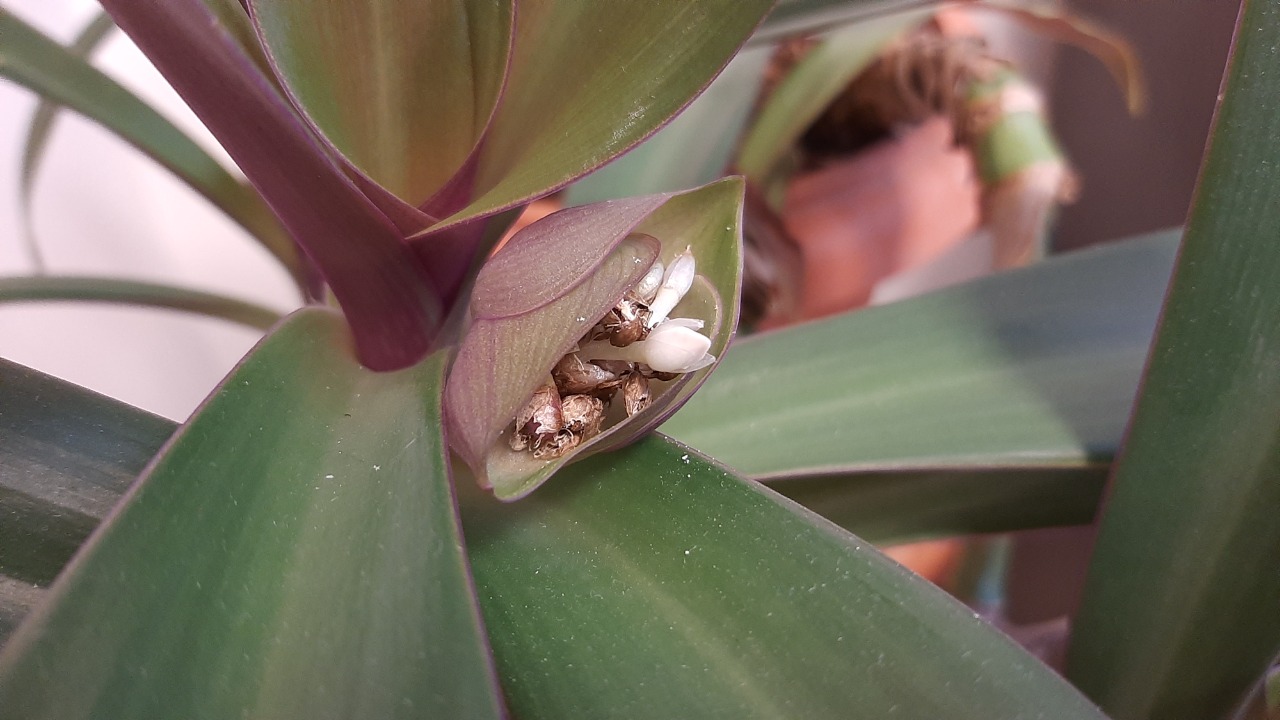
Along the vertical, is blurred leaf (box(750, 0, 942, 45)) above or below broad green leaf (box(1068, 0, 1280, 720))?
above

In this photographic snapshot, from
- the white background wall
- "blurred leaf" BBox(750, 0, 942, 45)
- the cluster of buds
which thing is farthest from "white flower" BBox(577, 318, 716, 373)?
the white background wall

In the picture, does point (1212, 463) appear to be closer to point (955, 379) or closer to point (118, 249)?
point (955, 379)

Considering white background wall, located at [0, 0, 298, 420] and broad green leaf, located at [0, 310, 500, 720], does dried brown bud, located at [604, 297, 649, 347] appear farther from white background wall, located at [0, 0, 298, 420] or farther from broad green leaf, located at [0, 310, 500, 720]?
white background wall, located at [0, 0, 298, 420]

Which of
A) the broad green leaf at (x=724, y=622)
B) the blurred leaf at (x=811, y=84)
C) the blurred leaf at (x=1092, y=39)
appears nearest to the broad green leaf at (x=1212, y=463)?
the broad green leaf at (x=724, y=622)

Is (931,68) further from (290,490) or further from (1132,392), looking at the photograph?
(290,490)

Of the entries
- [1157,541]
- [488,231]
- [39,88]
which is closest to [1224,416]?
[1157,541]
